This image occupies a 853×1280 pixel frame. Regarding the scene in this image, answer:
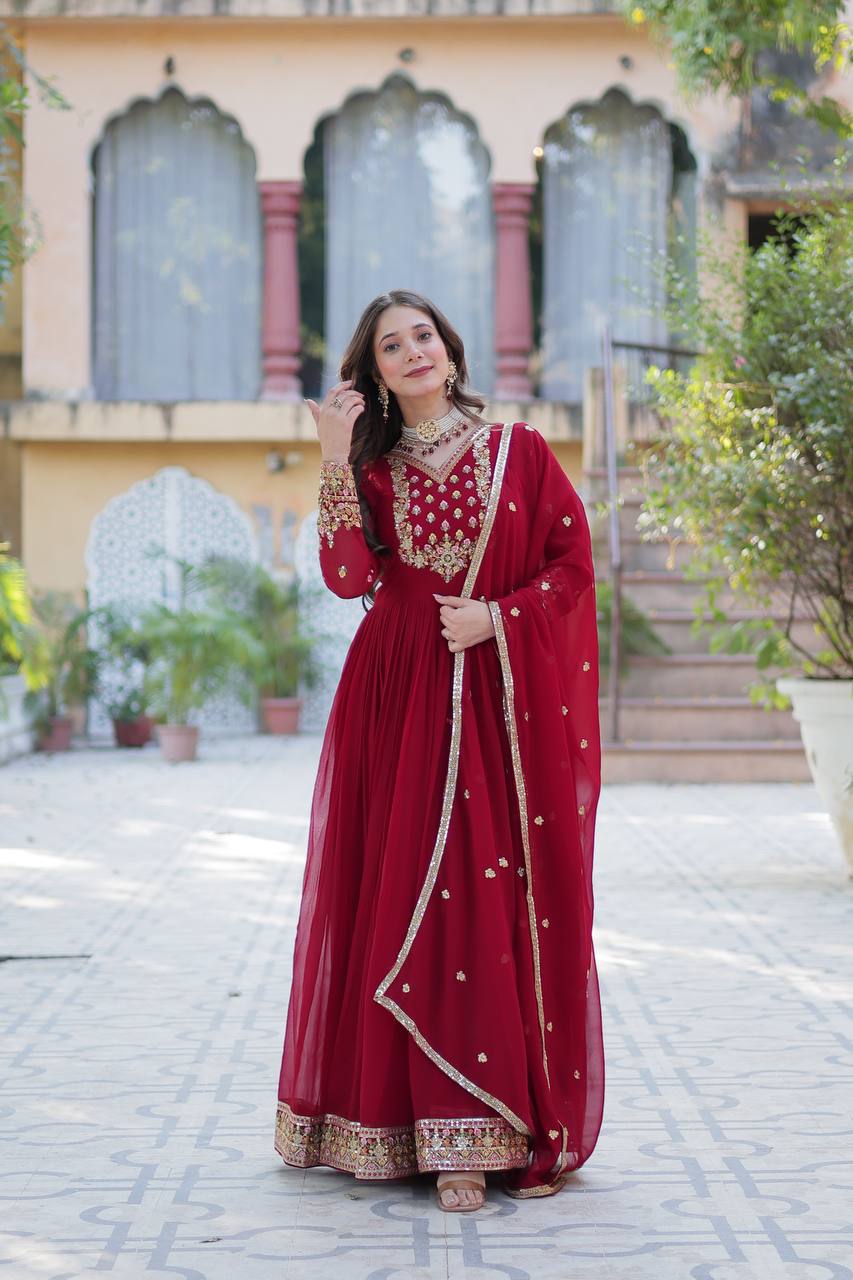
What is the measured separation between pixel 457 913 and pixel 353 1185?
51 centimetres

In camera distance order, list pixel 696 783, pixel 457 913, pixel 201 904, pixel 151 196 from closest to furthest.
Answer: pixel 457 913, pixel 201 904, pixel 696 783, pixel 151 196

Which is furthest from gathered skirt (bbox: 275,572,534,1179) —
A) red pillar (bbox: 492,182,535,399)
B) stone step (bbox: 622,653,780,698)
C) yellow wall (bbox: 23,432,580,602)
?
red pillar (bbox: 492,182,535,399)

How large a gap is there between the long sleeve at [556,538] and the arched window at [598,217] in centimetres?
1066

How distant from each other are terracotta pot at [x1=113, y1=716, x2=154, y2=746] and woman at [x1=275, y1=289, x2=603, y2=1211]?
357 inches

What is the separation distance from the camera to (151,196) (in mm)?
13695

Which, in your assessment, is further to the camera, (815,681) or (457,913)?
(815,681)

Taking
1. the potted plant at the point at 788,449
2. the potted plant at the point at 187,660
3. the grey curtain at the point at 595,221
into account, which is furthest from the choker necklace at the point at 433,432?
the grey curtain at the point at 595,221

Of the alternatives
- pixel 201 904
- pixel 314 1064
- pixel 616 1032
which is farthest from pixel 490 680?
pixel 201 904

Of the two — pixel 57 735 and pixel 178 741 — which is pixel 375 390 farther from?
pixel 57 735

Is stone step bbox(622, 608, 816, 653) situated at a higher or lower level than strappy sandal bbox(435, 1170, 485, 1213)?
higher

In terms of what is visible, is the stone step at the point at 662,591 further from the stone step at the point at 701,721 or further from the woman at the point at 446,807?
the woman at the point at 446,807

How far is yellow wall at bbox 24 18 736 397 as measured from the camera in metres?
13.3

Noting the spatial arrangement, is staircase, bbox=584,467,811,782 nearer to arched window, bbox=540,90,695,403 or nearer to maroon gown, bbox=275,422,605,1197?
arched window, bbox=540,90,695,403

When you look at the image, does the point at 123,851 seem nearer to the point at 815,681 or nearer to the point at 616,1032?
the point at 815,681
